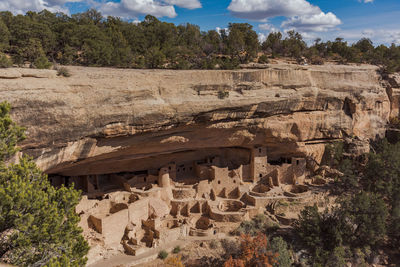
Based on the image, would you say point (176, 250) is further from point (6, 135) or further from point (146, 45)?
point (146, 45)

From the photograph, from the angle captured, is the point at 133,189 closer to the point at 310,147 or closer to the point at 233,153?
the point at 233,153

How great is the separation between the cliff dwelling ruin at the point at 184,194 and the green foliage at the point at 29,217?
5169mm

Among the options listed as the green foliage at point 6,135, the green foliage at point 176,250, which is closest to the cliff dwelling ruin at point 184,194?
the green foliage at point 176,250

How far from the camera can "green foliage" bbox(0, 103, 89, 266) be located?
26.9 ft

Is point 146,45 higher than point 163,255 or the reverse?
higher

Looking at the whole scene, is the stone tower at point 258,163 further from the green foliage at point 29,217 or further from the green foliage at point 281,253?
the green foliage at point 29,217

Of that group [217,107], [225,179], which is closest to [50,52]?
[217,107]

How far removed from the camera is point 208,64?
923 inches

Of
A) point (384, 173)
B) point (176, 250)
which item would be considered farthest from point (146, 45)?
point (384, 173)

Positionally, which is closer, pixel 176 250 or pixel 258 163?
pixel 176 250

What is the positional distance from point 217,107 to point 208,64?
8.35m

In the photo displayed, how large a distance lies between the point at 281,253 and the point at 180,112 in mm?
8574

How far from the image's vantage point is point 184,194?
1836cm

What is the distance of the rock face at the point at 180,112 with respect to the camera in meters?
12.0
